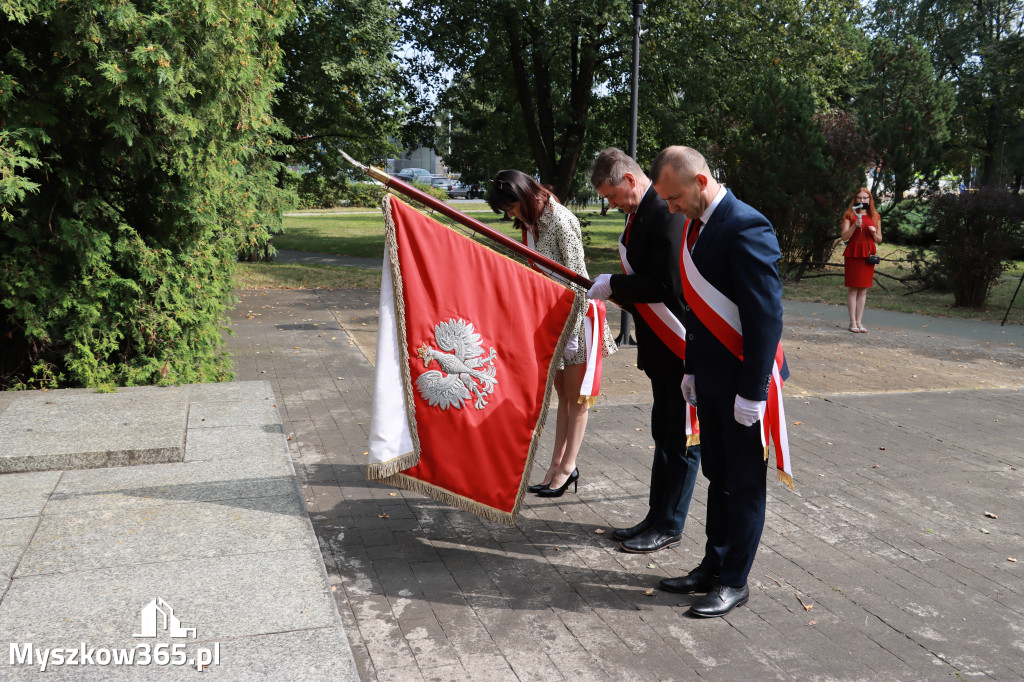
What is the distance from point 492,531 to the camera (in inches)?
188

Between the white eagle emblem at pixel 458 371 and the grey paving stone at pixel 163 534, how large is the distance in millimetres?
939

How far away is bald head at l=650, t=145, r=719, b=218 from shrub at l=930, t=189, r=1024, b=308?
12456 mm

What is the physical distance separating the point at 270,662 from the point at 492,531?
74.6 inches

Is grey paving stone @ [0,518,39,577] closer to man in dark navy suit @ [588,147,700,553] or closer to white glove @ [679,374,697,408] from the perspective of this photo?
man in dark navy suit @ [588,147,700,553]

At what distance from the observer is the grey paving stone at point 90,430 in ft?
16.7

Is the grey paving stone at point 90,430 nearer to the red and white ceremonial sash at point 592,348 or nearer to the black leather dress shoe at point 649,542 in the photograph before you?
the red and white ceremonial sash at point 592,348

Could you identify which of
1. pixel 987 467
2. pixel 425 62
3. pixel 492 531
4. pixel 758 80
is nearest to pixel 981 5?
pixel 758 80

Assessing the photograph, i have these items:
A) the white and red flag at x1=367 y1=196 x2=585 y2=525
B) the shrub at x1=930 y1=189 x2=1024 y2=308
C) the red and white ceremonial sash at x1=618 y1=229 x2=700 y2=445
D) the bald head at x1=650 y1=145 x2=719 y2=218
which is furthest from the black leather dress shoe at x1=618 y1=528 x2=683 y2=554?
the shrub at x1=930 y1=189 x2=1024 y2=308

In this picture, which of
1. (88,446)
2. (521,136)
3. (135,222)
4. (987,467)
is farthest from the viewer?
(521,136)

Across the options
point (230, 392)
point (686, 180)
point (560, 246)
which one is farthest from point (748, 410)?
point (230, 392)

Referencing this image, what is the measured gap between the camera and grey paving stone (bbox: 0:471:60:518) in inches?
174

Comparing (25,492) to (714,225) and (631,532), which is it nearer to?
(631,532)

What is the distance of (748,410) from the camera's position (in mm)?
3533

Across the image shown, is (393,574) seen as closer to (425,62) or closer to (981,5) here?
(425,62)
